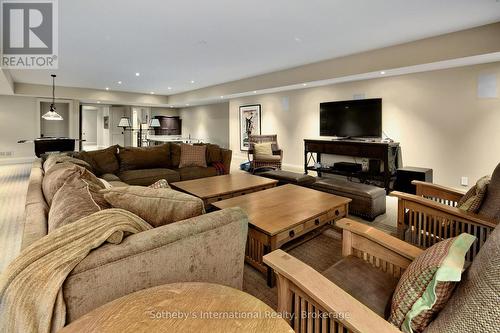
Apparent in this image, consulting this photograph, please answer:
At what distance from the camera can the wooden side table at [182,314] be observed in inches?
30.0

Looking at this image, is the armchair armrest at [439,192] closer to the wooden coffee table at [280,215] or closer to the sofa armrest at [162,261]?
the wooden coffee table at [280,215]

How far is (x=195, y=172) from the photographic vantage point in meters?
4.55

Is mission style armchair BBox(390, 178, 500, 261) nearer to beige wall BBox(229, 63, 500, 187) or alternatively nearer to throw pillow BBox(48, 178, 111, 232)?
throw pillow BBox(48, 178, 111, 232)

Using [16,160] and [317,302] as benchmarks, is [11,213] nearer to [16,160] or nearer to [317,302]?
[317,302]

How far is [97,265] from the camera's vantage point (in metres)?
0.90

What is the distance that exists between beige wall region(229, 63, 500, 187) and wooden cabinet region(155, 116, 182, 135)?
27.5 feet

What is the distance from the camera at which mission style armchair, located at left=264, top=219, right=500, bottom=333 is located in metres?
0.69

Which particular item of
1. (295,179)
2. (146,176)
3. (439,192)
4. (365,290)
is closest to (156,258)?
(365,290)

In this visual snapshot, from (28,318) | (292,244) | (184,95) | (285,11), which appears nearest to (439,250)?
(28,318)

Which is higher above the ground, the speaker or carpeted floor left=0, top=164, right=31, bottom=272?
the speaker

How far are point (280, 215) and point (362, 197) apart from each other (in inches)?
60.2

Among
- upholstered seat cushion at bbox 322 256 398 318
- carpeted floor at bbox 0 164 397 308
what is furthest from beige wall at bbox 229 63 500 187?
upholstered seat cushion at bbox 322 256 398 318

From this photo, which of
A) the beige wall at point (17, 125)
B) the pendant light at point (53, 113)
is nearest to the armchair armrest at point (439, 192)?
the pendant light at point (53, 113)

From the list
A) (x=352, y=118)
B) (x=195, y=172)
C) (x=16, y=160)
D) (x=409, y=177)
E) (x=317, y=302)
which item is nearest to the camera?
(x=317, y=302)
